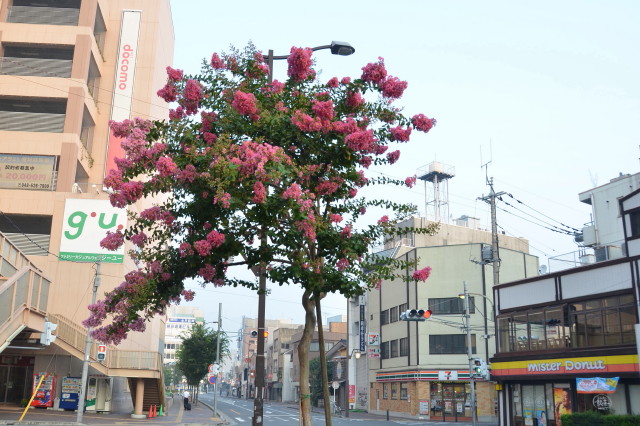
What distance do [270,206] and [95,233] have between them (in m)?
31.2

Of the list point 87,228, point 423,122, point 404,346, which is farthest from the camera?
point 404,346

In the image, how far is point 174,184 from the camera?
9844 millimetres

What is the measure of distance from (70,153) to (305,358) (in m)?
32.9

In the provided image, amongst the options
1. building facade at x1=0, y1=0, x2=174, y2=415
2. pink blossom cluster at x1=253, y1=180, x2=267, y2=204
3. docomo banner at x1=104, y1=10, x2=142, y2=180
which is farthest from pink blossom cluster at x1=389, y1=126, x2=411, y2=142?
docomo banner at x1=104, y1=10, x2=142, y2=180

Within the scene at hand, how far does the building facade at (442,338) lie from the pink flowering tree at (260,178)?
3748 centimetres

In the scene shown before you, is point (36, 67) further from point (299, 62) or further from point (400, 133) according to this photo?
point (400, 133)

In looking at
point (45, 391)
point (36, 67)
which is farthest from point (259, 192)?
point (36, 67)

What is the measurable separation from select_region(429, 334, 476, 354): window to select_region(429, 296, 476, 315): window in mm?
1979

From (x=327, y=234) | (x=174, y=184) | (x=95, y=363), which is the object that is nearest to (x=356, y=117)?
(x=327, y=234)

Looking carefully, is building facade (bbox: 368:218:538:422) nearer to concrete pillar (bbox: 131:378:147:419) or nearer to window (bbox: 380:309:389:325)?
window (bbox: 380:309:389:325)

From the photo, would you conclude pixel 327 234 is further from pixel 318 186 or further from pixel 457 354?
pixel 457 354

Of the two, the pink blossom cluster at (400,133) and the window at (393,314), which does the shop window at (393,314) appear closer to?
the window at (393,314)

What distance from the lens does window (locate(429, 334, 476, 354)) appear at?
169 feet

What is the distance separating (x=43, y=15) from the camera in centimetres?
4231
